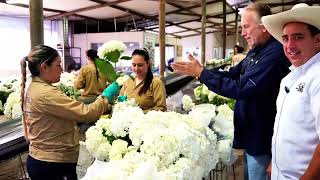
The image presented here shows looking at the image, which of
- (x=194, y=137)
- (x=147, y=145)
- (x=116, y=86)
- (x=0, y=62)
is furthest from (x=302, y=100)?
(x=0, y=62)

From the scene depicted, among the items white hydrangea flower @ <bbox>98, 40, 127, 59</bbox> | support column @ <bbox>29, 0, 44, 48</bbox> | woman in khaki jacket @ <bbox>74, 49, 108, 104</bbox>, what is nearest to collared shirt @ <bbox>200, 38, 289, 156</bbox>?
white hydrangea flower @ <bbox>98, 40, 127, 59</bbox>

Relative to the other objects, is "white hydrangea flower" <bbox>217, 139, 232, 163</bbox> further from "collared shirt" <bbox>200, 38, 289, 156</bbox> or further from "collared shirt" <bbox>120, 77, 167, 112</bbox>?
"collared shirt" <bbox>120, 77, 167, 112</bbox>

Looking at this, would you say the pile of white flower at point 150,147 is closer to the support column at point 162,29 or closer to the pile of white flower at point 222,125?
the pile of white flower at point 222,125

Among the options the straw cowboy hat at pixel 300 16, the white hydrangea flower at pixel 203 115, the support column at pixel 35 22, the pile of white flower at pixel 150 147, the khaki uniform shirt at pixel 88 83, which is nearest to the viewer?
the pile of white flower at pixel 150 147

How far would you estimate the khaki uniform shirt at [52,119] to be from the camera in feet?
6.36

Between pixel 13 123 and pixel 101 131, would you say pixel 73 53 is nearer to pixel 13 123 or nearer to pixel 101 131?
pixel 13 123

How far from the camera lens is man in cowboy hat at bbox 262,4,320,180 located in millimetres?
1235

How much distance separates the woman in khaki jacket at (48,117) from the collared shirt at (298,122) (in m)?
1.08

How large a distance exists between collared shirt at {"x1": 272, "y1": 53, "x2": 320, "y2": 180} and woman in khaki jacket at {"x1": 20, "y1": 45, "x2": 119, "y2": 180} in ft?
3.53

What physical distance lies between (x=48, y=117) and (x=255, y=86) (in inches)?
43.4

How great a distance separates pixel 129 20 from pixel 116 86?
38.5ft

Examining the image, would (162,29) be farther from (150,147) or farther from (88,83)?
(150,147)

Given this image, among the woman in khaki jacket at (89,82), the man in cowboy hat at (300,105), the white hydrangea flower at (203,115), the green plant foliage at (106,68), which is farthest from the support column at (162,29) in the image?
the man in cowboy hat at (300,105)

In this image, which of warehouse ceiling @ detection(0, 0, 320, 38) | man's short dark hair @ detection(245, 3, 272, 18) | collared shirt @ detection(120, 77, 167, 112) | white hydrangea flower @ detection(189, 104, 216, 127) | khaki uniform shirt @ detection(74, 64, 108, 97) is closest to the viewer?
white hydrangea flower @ detection(189, 104, 216, 127)
